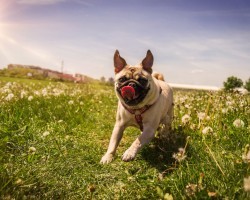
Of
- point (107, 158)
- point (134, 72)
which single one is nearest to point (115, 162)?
point (107, 158)

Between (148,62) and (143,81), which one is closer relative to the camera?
(143,81)

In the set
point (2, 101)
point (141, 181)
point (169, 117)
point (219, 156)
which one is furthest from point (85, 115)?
point (219, 156)

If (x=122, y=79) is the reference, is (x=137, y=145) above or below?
below

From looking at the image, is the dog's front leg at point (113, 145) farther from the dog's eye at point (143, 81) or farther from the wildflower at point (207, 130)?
the wildflower at point (207, 130)

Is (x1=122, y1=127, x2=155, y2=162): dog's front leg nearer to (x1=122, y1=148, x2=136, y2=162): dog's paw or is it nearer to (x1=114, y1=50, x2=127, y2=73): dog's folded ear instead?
(x1=122, y1=148, x2=136, y2=162): dog's paw

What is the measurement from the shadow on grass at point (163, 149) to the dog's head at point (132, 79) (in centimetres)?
88

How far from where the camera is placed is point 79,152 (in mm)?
5613

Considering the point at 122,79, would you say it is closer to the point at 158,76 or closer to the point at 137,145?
the point at 137,145

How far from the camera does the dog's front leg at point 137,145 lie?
4.88 metres

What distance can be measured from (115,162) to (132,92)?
1.12 meters

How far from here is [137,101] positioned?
5301 millimetres

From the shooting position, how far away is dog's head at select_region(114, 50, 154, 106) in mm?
5195

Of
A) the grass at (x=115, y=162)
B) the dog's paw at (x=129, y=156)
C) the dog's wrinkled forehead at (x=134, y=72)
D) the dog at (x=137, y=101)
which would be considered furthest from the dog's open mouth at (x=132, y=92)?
the grass at (x=115, y=162)

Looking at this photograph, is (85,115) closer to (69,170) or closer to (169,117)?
(169,117)
